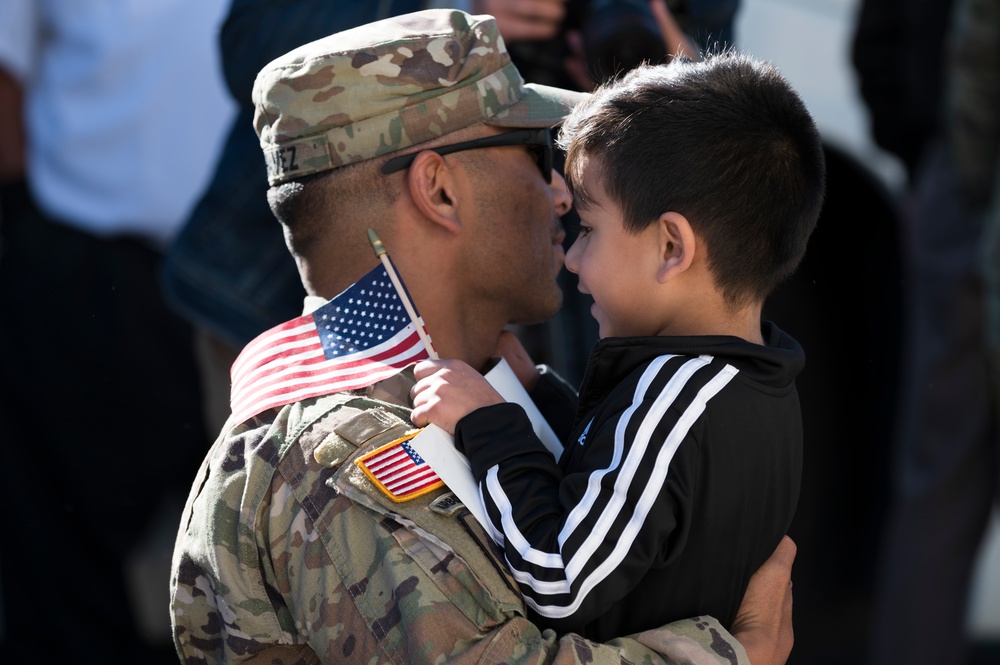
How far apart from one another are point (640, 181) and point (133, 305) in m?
2.64

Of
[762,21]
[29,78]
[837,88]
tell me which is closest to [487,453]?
[762,21]

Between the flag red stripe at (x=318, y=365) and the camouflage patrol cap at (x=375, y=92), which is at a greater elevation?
the camouflage patrol cap at (x=375, y=92)

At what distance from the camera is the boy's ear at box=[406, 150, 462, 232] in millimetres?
2104

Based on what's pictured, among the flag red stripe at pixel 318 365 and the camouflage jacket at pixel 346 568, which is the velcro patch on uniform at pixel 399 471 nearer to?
the camouflage jacket at pixel 346 568

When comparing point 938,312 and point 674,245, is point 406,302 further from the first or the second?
point 938,312

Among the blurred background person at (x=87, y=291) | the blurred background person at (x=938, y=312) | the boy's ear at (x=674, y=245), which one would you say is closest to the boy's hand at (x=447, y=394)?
the boy's ear at (x=674, y=245)

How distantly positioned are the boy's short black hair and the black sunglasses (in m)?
0.26

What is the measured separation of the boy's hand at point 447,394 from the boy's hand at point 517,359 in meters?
Result: 0.40

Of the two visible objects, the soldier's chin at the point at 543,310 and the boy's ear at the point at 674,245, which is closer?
the boy's ear at the point at 674,245

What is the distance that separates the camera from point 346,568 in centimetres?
179

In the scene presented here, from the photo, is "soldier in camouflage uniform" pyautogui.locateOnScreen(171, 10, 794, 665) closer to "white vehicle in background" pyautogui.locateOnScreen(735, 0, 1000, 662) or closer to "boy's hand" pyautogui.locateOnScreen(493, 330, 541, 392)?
"boy's hand" pyautogui.locateOnScreen(493, 330, 541, 392)

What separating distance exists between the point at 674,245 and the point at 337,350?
0.52m

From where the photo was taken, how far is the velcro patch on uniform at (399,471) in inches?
70.7

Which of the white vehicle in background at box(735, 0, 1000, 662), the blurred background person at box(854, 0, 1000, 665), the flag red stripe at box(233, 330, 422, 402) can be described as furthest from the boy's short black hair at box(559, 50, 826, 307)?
the blurred background person at box(854, 0, 1000, 665)
